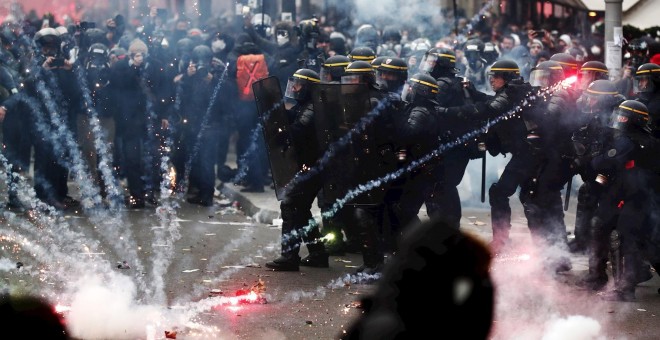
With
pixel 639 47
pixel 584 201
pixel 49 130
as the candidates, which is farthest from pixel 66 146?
pixel 639 47

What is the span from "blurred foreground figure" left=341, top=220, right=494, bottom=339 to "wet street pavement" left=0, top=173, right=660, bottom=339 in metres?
2.63

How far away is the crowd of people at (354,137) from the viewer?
30.7 ft

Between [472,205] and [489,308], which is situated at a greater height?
[489,308]

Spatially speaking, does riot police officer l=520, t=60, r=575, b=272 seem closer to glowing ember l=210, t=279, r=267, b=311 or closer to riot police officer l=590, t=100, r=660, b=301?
riot police officer l=590, t=100, r=660, b=301

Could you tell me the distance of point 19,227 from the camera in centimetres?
1165

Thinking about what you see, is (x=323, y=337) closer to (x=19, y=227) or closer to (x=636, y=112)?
(x=636, y=112)

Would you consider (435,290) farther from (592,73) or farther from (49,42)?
(49,42)

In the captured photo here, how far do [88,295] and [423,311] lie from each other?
15.3 feet

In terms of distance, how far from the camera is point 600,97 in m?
9.86

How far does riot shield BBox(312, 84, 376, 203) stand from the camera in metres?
9.38

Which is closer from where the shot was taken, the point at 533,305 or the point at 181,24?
the point at 533,305

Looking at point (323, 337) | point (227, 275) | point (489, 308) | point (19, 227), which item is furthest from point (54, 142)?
point (489, 308)

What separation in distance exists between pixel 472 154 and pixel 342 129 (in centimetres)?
174

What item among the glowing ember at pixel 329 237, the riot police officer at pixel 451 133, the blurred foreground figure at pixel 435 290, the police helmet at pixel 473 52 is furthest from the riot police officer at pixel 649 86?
the blurred foreground figure at pixel 435 290
